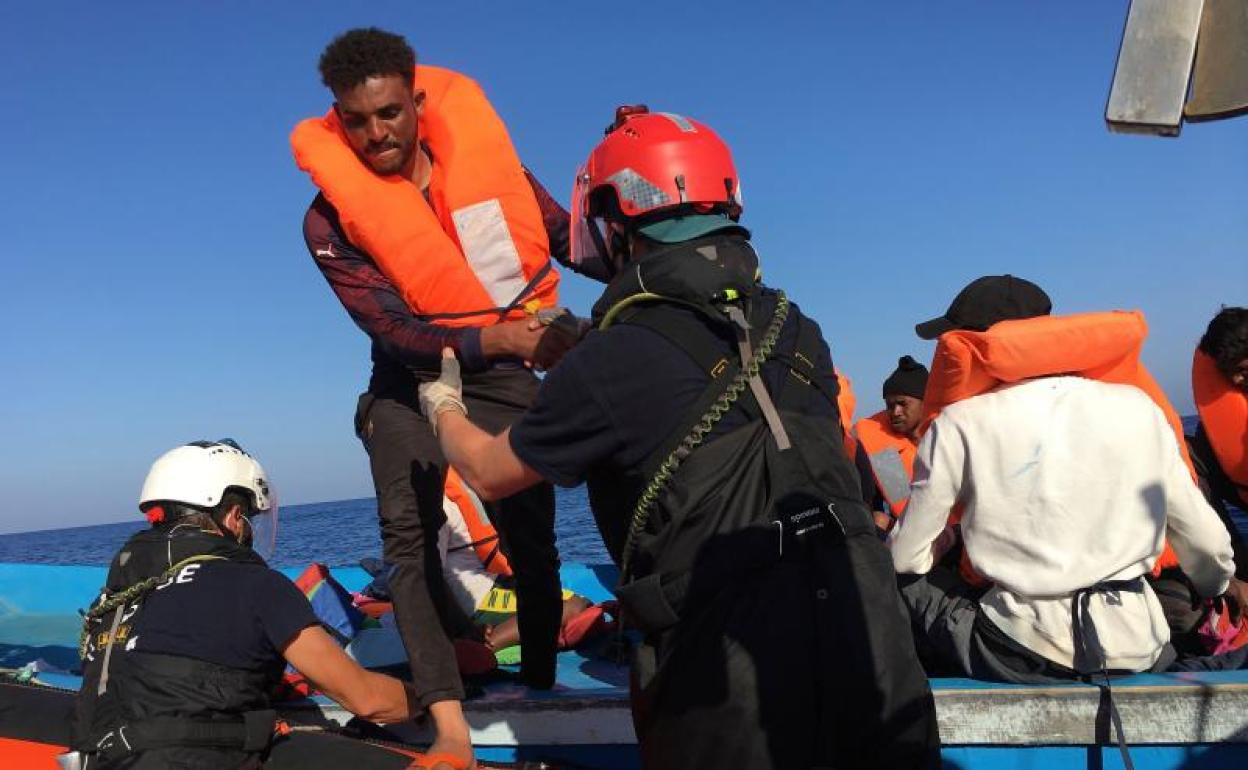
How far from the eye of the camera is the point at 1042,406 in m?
3.42

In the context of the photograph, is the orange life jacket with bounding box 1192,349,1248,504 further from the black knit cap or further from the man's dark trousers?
the man's dark trousers

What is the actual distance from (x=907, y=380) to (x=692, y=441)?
4.88 metres

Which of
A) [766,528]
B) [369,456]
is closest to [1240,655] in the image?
[766,528]

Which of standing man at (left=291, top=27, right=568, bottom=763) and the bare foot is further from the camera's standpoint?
standing man at (left=291, top=27, right=568, bottom=763)

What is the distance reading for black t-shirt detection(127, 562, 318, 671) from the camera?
11.2ft

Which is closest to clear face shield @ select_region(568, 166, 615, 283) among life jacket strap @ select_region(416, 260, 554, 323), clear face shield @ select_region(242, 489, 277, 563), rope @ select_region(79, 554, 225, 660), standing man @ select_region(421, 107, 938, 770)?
standing man @ select_region(421, 107, 938, 770)

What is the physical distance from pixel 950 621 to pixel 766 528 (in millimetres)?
1772

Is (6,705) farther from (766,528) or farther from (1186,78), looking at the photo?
(1186,78)

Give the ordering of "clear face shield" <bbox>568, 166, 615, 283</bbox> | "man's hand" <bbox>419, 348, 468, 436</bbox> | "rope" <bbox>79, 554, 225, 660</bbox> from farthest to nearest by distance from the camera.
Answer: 1. "rope" <bbox>79, 554, 225, 660</bbox>
2. "man's hand" <bbox>419, 348, 468, 436</bbox>
3. "clear face shield" <bbox>568, 166, 615, 283</bbox>

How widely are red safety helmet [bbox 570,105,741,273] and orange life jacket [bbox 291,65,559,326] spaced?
126 cm

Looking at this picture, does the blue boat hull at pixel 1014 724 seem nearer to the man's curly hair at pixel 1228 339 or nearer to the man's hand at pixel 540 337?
the man's hand at pixel 540 337

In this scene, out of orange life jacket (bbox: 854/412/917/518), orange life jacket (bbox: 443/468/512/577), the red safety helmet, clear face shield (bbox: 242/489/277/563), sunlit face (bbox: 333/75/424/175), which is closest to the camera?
the red safety helmet

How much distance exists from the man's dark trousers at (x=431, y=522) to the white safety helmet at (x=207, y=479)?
0.47 meters

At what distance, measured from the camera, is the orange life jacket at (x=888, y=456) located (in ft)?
22.1
